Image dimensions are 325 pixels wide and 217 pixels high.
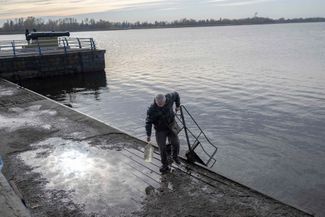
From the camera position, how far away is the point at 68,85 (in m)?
29.4

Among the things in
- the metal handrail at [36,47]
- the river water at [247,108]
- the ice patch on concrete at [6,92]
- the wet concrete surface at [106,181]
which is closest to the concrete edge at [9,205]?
the wet concrete surface at [106,181]

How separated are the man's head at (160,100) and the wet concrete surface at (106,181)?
168cm

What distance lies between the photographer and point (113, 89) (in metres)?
27.0

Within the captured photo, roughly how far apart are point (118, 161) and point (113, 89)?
18.2 meters

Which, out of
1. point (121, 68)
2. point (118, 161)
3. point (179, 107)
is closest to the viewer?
point (179, 107)

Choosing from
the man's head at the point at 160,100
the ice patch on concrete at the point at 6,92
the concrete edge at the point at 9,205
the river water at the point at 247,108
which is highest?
the man's head at the point at 160,100

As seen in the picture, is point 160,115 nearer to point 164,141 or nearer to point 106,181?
point 164,141

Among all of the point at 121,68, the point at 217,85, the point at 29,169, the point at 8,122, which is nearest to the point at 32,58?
the point at 121,68

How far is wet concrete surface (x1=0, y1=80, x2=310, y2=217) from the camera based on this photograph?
22.6ft

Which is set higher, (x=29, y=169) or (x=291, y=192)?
(x=29, y=169)

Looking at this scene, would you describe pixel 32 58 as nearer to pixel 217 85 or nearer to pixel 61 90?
pixel 61 90

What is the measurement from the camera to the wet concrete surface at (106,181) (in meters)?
6.88

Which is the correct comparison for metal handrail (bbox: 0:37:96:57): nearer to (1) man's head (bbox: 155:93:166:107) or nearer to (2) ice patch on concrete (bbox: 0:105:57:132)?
(2) ice patch on concrete (bbox: 0:105:57:132)

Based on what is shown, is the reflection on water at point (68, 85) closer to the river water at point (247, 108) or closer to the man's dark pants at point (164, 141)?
the river water at point (247, 108)
